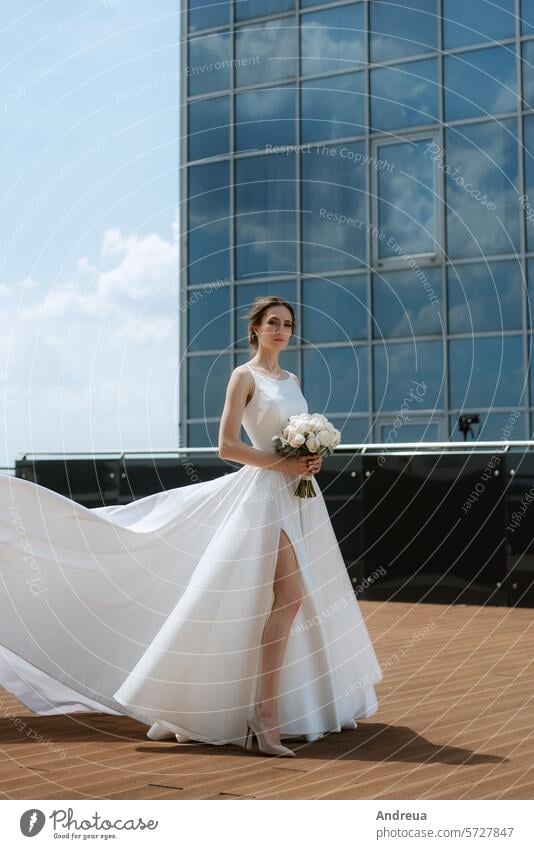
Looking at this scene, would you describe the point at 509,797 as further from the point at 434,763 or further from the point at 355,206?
the point at 355,206

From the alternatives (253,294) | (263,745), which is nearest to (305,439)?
(263,745)

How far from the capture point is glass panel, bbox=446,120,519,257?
60.4 feet

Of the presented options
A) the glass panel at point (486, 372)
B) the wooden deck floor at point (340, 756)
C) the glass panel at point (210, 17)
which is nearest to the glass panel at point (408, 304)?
the glass panel at point (486, 372)

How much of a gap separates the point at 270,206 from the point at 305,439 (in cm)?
1529

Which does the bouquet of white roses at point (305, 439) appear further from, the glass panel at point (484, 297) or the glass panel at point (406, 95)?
the glass panel at point (406, 95)

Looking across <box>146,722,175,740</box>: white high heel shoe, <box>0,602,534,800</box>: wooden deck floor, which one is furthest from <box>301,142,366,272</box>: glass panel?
<box>146,722,175,740</box>: white high heel shoe

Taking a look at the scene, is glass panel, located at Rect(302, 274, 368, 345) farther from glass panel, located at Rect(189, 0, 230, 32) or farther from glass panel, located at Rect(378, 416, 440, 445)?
glass panel, located at Rect(189, 0, 230, 32)

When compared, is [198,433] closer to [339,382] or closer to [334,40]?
[339,382]

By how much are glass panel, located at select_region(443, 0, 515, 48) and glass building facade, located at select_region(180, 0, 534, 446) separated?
0.03m

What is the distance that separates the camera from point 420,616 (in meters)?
10.1

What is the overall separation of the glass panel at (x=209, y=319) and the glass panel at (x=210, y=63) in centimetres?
362

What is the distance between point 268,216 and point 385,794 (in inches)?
671

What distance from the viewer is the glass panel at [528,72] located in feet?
59.5

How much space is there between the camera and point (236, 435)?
5.16 m
